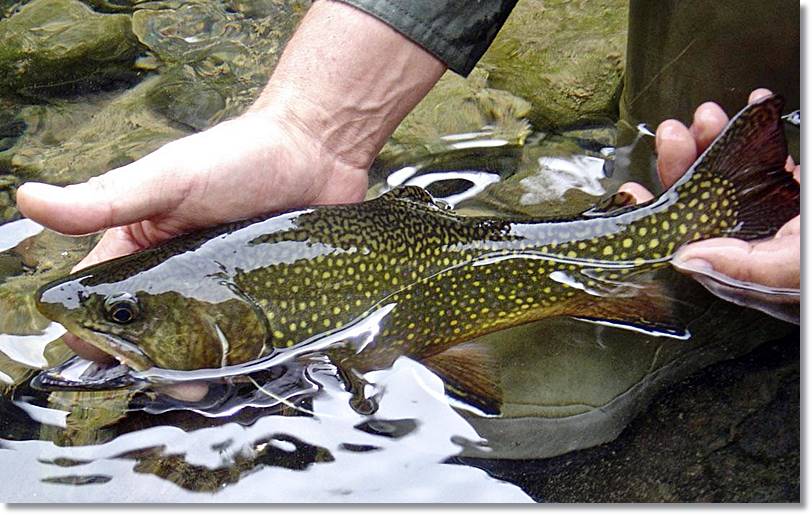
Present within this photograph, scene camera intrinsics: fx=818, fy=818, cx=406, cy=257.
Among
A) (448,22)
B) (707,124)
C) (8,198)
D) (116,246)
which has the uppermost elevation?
(448,22)

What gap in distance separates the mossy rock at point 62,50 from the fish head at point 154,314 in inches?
110

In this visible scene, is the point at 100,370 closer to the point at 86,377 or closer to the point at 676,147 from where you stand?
the point at 86,377

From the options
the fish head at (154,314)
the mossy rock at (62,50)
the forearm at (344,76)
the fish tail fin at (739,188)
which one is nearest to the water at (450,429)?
the fish head at (154,314)

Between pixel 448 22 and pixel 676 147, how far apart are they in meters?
1.13

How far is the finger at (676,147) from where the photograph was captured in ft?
11.7

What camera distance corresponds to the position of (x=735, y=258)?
3094 millimetres

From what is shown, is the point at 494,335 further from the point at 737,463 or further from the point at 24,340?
the point at 24,340

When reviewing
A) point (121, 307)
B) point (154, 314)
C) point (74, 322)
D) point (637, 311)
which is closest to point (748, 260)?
point (637, 311)

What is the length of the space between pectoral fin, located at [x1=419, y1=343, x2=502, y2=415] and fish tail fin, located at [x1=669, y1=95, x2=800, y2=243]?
3.04ft

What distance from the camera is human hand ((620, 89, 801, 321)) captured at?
3.05 metres

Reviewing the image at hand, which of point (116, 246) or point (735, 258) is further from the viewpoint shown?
point (116, 246)

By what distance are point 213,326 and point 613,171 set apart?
243 cm

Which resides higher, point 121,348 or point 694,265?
point 694,265

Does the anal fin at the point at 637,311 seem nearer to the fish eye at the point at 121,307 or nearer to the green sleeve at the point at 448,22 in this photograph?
the green sleeve at the point at 448,22
